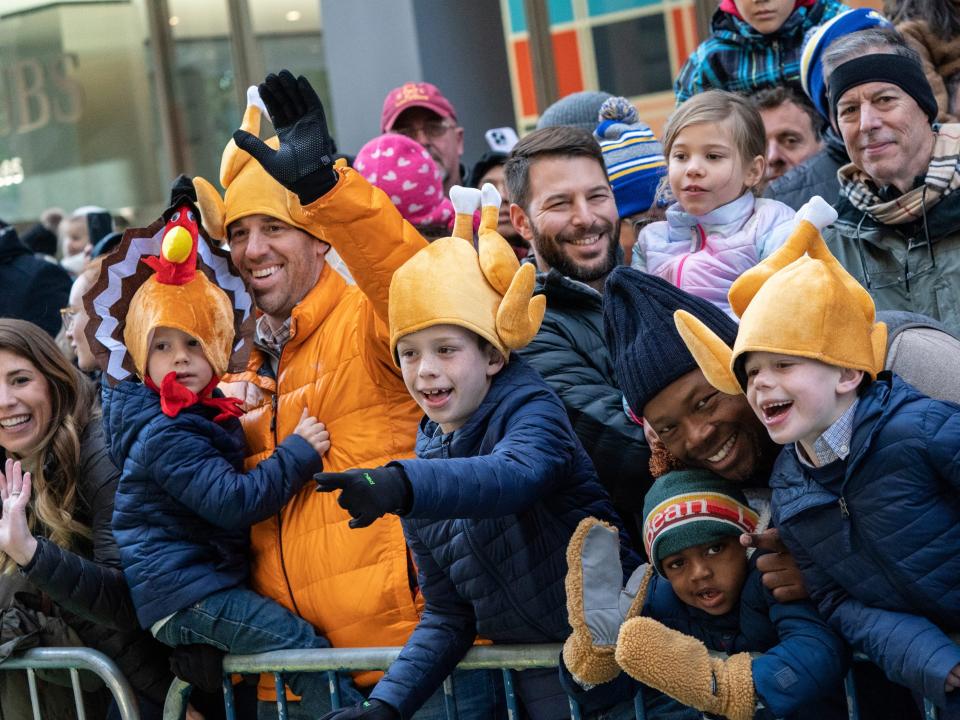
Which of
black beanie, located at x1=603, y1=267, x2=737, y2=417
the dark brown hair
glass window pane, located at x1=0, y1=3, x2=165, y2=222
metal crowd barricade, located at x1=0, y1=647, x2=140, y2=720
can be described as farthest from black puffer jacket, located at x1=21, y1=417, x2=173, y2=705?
glass window pane, located at x1=0, y1=3, x2=165, y2=222

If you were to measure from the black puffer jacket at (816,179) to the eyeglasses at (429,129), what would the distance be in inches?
83.8

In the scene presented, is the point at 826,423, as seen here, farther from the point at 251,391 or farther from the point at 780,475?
the point at 251,391

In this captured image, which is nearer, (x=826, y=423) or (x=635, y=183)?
(x=826, y=423)

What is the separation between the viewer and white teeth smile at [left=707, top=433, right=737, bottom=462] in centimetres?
318

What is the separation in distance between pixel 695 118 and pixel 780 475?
53.8 inches

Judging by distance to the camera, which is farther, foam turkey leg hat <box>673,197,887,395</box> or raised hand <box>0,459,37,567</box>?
raised hand <box>0,459,37,567</box>

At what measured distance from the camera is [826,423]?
2.83m

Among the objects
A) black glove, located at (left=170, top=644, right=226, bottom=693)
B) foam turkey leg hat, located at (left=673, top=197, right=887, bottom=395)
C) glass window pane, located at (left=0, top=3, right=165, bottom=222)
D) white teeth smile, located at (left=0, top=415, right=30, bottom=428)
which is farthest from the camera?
glass window pane, located at (left=0, top=3, right=165, bottom=222)

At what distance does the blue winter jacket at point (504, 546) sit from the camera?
3227 millimetres

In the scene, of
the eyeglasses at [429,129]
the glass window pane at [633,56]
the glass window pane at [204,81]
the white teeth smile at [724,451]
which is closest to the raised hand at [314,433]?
the white teeth smile at [724,451]

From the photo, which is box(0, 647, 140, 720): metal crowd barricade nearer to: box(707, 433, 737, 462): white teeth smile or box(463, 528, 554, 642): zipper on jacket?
box(463, 528, 554, 642): zipper on jacket

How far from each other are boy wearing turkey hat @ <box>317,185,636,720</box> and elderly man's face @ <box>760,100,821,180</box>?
66.6 inches

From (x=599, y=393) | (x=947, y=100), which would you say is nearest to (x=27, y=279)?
(x=599, y=393)

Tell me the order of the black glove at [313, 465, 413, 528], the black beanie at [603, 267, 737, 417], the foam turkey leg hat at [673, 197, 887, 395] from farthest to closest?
the black beanie at [603, 267, 737, 417] → the foam turkey leg hat at [673, 197, 887, 395] → the black glove at [313, 465, 413, 528]
